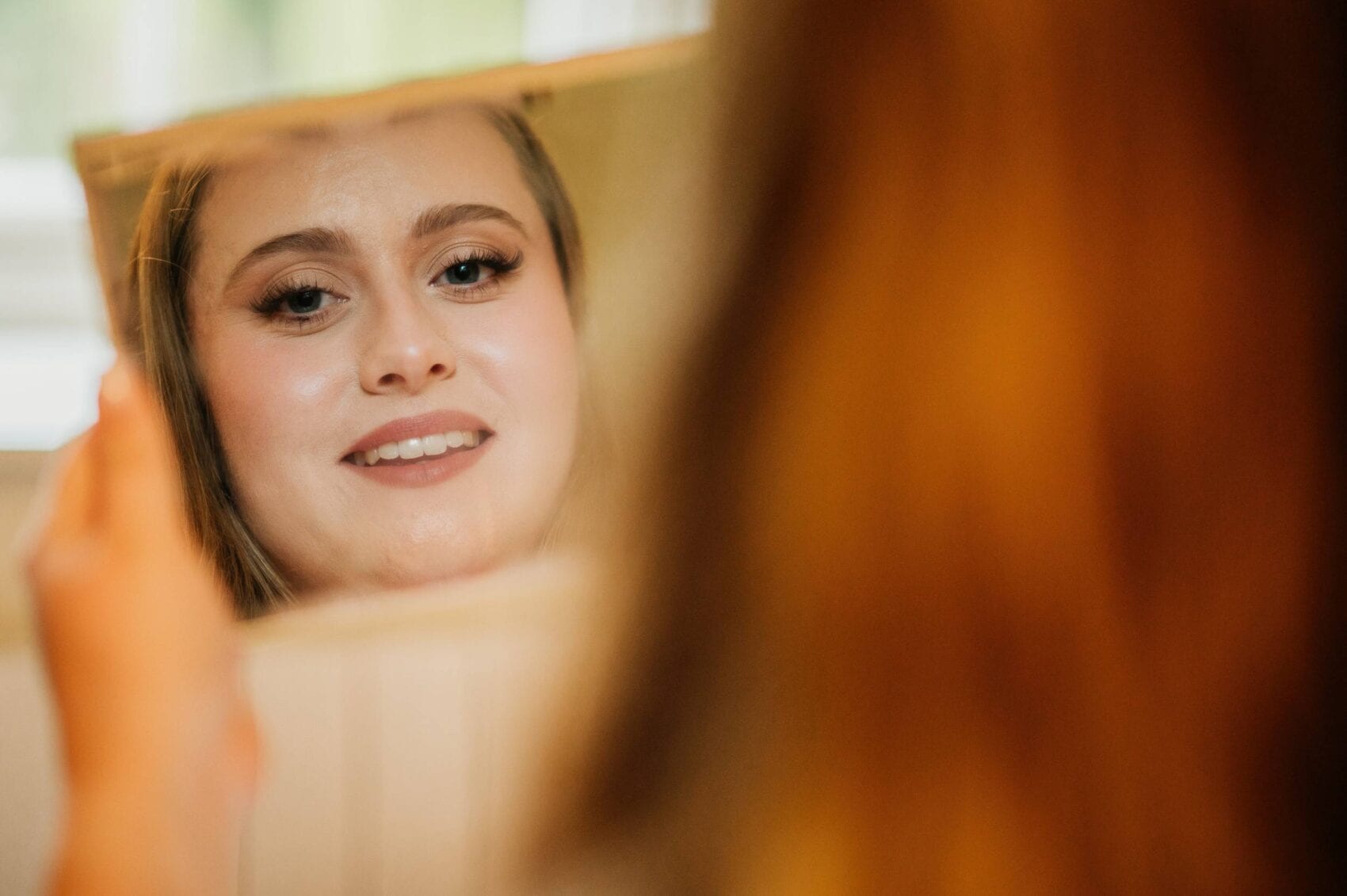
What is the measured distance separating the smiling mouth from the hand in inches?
3.9

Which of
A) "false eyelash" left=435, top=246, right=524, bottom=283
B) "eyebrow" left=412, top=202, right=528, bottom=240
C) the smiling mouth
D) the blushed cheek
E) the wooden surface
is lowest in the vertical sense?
the wooden surface

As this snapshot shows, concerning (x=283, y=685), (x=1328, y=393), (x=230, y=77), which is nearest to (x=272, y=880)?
(x=283, y=685)

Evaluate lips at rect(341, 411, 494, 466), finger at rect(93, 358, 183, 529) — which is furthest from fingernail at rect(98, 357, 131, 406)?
lips at rect(341, 411, 494, 466)

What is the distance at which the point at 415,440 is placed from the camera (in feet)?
1.84

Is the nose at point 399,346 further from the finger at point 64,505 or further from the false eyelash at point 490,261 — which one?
the finger at point 64,505

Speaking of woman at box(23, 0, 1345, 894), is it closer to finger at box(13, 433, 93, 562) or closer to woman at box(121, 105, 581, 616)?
woman at box(121, 105, 581, 616)

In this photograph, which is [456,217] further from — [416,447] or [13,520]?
[13,520]

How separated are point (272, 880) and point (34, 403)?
0.28 m

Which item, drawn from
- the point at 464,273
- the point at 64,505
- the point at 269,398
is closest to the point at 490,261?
the point at 464,273

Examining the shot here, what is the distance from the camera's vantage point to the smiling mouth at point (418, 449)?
0.56m

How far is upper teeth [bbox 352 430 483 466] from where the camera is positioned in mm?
557

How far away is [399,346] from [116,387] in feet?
0.46

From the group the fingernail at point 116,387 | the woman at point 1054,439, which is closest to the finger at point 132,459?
the fingernail at point 116,387

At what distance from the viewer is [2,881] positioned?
0.52 meters
